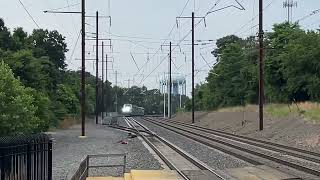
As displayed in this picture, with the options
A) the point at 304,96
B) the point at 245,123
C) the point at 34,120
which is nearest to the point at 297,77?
the point at 304,96

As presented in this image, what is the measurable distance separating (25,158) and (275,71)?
224 ft

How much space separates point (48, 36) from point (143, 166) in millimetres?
64494

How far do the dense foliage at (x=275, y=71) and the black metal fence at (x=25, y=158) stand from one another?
175 feet

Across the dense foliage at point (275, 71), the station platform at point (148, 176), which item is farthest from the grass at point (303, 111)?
the station platform at point (148, 176)

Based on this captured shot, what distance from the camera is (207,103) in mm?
114750

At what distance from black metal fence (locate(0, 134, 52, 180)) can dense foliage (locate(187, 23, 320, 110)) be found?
175ft

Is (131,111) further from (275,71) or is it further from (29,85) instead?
(29,85)

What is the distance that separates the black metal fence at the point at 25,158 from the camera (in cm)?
1026

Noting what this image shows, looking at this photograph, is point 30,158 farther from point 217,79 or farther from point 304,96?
point 217,79

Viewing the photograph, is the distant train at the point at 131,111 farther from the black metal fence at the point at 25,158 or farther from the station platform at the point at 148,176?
the black metal fence at the point at 25,158

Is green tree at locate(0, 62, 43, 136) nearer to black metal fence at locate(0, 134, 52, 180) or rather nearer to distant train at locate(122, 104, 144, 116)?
black metal fence at locate(0, 134, 52, 180)

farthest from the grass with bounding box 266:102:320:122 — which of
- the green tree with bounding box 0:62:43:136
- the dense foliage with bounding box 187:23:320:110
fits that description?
the green tree with bounding box 0:62:43:136

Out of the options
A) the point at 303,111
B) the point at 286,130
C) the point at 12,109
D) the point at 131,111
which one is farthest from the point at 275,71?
the point at 131,111

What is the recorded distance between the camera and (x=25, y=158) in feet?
37.3
